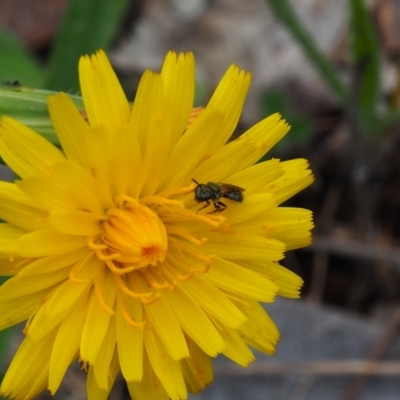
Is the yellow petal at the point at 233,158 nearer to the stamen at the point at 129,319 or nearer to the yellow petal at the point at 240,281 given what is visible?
the yellow petal at the point at 240,281

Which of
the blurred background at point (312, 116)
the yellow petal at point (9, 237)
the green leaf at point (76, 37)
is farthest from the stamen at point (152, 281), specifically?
the green leaf at point (76, 37)

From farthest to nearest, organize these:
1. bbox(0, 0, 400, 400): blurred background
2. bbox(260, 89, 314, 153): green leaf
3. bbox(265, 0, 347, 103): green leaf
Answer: bbox(260, 89, 314, 153): green leaf
bbox(0, 0, 400, 400): blurred background
bbox(265, 0, 347, 103): green leaf

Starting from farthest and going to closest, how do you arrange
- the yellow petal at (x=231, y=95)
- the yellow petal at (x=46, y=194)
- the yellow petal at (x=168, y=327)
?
the yellow petal at (x=231, y=95) → the yellow petal at (x=168, y=327) → the yellow petal at (x=46, y=194)

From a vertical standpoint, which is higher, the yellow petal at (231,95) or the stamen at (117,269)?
the yellow petal at (231,95)

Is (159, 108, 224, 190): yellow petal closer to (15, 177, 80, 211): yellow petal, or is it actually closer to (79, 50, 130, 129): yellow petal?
(79, 50, 130, 129): yellow petal

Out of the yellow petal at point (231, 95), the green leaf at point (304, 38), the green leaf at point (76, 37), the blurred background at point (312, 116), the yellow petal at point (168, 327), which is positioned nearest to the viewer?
the yellow petal at point (168, 327)

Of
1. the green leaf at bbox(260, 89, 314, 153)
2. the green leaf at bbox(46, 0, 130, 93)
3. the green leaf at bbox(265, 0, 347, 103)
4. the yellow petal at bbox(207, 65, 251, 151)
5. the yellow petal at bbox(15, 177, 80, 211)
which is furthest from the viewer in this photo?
the green leaf at bbox(260, 89, 314, 153)

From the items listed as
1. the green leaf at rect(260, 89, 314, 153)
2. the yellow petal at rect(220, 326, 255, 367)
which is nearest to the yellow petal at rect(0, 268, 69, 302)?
the yellow petal at rect(220, 326, 255, 367)
